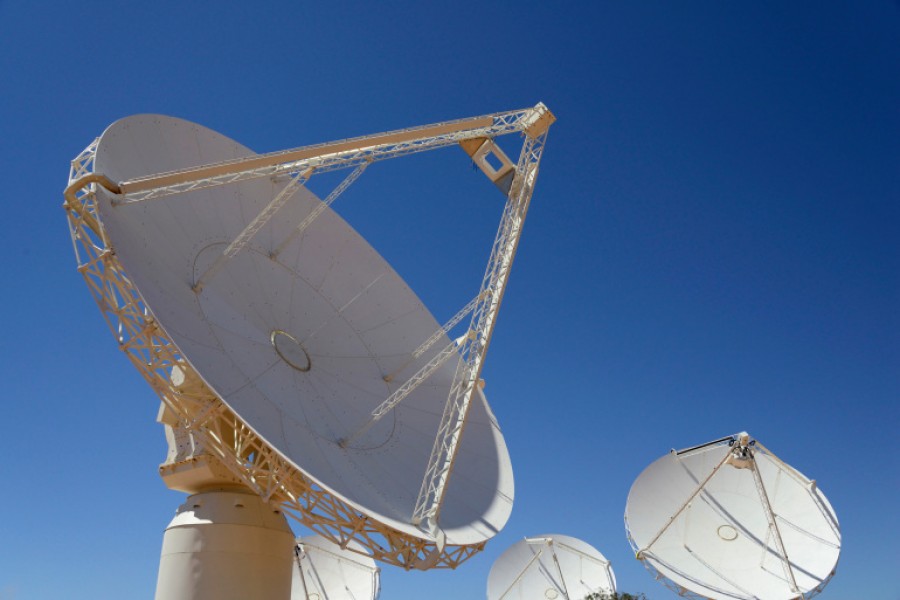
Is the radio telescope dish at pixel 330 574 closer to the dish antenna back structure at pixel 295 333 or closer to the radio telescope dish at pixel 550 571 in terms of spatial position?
the radio telescope dish at pixel 550 571

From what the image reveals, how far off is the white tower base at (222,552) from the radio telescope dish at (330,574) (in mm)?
11287

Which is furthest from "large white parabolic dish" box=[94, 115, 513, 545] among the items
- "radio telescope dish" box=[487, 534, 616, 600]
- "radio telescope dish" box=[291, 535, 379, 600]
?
"radio telescope dish" box=[487, 534, 616, 600]

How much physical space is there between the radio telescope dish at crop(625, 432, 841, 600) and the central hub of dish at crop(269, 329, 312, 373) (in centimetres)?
1137

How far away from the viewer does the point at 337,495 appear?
15.6m

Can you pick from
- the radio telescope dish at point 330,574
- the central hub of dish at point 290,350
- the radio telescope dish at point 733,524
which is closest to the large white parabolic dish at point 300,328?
the central hub of dish at point 290,350

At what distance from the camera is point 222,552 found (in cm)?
1900

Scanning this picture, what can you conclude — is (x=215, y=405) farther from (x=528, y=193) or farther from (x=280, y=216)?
(x=528, y=193)

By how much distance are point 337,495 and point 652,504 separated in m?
13.1

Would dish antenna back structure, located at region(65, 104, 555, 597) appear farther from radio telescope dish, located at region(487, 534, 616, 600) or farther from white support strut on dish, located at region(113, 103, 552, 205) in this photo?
radio telescope dish, located at region(487, 534, 616, 600)

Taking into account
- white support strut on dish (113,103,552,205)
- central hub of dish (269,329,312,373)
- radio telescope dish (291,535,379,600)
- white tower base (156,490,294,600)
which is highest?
white support strut on dish (113,103,552,205)

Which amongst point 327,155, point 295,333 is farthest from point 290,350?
point 327,155

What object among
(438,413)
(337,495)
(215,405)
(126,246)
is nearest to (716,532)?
(438,413)

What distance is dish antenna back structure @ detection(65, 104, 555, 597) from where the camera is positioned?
52.8ft

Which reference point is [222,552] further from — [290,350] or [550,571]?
[550,571]
